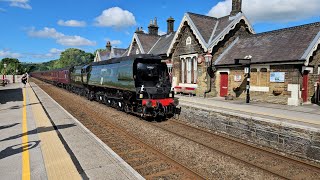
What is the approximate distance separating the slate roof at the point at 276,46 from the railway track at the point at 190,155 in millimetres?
8985

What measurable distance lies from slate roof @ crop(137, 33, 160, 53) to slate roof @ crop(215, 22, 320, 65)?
583 inches

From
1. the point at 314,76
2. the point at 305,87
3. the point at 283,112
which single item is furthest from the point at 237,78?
the point at 283,112

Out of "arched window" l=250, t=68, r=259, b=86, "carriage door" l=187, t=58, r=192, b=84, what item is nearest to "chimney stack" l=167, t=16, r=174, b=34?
"carriage door" l=187, t=58, r=192, b=84

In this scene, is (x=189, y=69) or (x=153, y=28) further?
(x=153, y=28)

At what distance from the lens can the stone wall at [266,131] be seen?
27.0 feet

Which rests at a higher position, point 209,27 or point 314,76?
point 209,27

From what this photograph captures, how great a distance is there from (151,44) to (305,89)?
23.2 meters

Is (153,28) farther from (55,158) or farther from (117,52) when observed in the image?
(55,158)

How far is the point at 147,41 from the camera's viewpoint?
118 feet

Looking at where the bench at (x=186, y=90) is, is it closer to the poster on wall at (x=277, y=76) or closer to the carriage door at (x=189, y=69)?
the carriage door at (x=189, y=69)

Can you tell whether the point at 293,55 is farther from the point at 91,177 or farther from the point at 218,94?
the point at 91,177

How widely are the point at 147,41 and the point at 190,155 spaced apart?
Result: 29.3m

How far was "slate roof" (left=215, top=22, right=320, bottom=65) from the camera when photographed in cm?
1614

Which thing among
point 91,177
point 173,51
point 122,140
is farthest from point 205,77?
point 91,177
